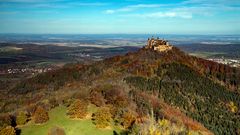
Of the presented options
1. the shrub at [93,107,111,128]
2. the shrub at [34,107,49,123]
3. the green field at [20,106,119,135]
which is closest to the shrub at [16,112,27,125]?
the green field at [20,106,119,135]

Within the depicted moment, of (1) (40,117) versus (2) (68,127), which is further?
(1) (40,117)

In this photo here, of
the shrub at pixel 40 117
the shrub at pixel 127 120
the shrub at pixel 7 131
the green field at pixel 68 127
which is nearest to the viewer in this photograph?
the shrub at pixel 7 131

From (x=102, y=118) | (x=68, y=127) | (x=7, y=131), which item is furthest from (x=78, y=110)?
(x=7, y=131)

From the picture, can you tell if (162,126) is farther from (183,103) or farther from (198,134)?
(183,103)

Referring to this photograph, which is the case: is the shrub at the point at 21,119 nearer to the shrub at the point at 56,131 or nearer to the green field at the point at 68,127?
the green field at the point at 68,127

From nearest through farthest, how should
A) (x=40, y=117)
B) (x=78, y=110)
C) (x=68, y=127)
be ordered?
(x=68, y=127)
(x=40, y=117)
(x=78, y=110)

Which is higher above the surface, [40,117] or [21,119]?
[40,117]

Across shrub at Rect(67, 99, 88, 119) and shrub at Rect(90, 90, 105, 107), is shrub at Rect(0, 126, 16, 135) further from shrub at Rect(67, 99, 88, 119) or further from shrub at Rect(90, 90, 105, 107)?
shrub at Rect(90, 90, 105, 107)

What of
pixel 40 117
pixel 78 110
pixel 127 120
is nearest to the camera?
pixel 40 117

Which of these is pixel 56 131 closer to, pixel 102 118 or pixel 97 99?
pixel 102 118

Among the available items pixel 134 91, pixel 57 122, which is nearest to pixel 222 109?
pixel 134 91

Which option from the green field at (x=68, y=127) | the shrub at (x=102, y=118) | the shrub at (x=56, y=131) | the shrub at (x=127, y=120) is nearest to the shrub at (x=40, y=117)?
the green field at (x=68, y=127)
